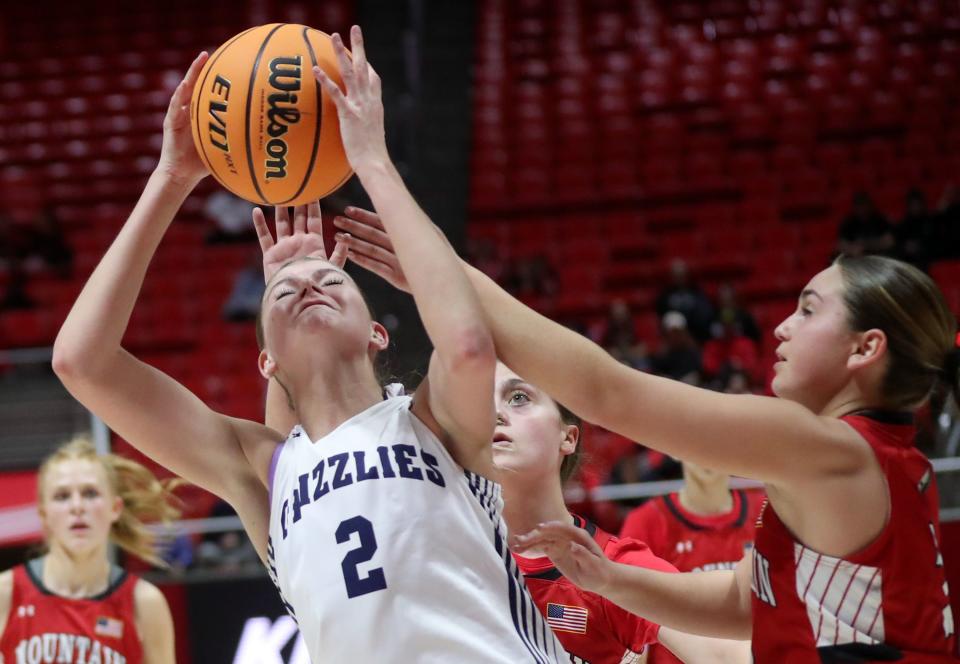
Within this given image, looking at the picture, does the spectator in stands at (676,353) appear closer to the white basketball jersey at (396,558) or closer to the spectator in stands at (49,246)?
the spectator in stands at (49,246)

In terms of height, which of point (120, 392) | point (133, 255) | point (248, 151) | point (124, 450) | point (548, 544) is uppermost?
point (248, 151)

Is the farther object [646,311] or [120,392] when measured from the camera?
[646,311]

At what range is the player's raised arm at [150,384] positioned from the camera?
7.98 ft

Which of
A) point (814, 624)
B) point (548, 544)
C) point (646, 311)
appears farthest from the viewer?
point (646, 311)

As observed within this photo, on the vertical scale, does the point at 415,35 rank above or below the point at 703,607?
above

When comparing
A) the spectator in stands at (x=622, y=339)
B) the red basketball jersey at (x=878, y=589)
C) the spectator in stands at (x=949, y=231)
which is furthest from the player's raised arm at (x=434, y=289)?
the spectator in stands at (x=949, y=231)

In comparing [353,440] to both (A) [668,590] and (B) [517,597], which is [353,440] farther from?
(A) [668,590]

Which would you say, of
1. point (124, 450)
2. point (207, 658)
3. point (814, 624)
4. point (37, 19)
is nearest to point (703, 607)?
point (814, 624)

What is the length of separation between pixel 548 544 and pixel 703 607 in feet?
1.38

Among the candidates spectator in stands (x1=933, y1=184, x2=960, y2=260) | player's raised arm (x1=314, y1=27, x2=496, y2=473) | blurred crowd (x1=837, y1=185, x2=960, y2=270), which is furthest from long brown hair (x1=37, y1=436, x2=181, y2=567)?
spectator in stands (x1=933, y1=184, x2=960, y2=260)

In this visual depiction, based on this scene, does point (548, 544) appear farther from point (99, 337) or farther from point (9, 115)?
point (9, 115)

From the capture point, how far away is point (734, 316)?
33.6 ft

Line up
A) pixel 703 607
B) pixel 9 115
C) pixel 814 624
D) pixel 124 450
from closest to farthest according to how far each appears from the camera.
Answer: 1. pixel 814 624
2. pixel 703 607
3. pixel 124 450
4. pixel 9 115

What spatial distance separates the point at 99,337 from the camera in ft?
7.95
